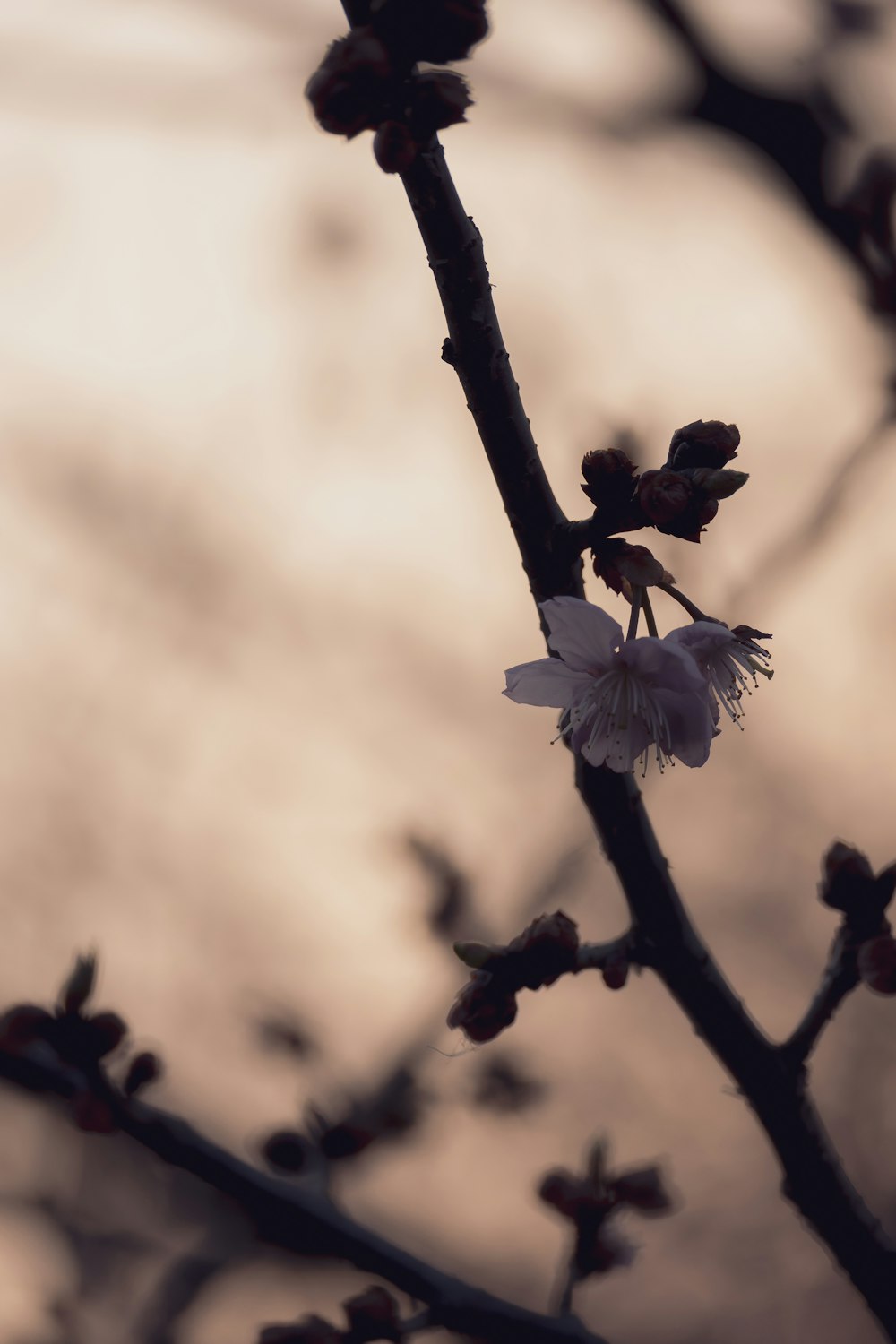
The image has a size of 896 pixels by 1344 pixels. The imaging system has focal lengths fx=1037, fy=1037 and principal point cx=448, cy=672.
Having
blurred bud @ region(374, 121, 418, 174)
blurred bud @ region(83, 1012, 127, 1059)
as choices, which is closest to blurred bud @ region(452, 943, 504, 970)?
blurred bud @ region(83, 1012, 127, 1059)

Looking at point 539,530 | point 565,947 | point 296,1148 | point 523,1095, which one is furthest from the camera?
point 523,1095

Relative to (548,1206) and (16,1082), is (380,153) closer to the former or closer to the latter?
(16,1082)

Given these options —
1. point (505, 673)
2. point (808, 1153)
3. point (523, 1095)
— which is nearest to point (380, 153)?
point (505, 673)

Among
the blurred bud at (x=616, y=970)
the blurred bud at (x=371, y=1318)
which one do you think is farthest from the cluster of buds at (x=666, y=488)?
the blurred bud at (x=371, y=1318)

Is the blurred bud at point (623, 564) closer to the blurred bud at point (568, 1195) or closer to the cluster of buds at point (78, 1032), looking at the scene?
the cluster of buds at point (78, 1032)

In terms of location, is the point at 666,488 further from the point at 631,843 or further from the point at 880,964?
the point at 880,964

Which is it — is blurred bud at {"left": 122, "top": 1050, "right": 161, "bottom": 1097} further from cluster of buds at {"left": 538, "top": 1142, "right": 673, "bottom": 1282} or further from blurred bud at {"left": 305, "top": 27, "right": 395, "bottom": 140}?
blurred bud at {"left": 305, "top": 27, "right": 395, "bottom": 140}
